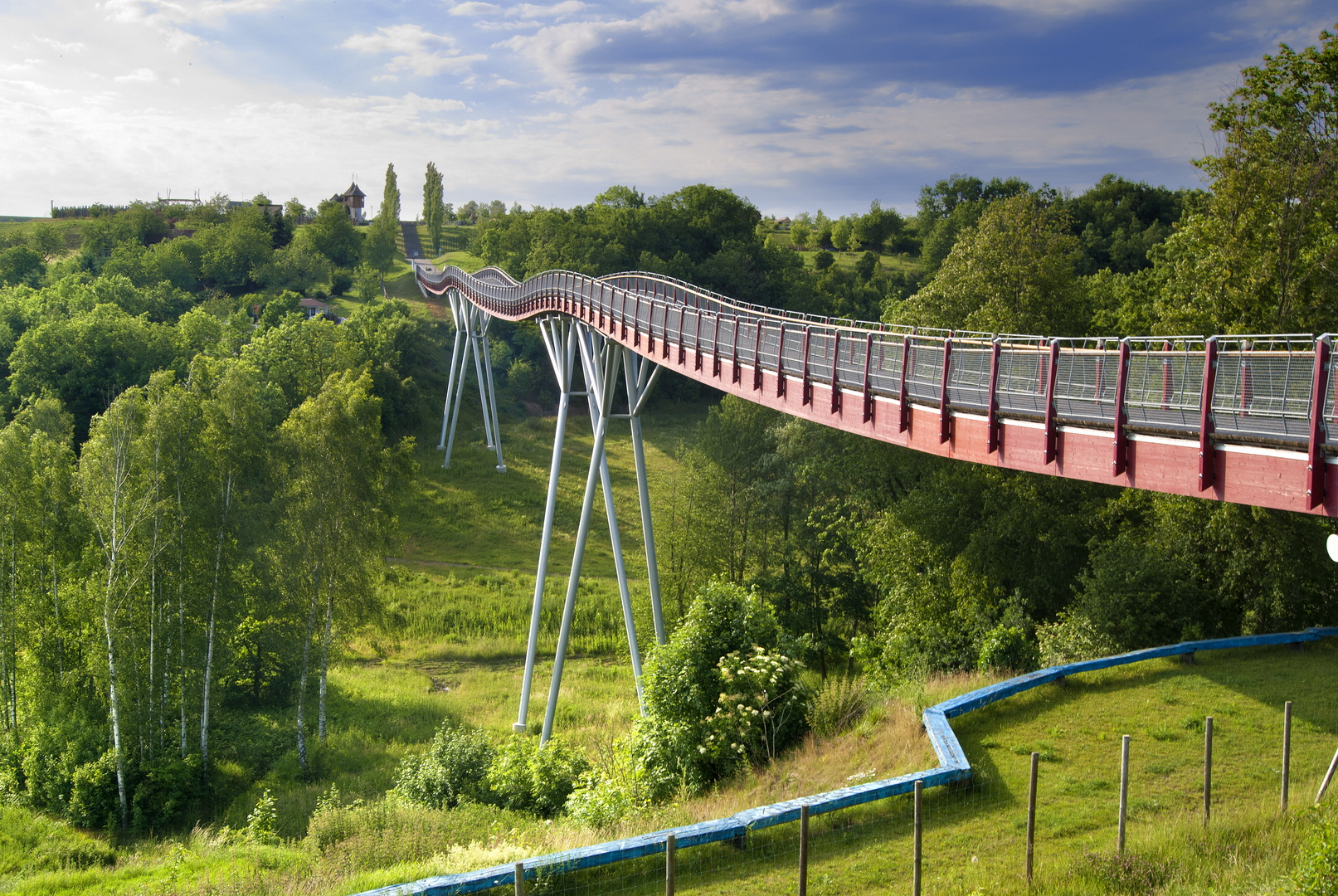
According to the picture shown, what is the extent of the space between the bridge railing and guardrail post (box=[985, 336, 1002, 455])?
0.02 m

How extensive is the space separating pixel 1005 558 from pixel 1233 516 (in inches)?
228

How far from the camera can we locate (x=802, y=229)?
110 m

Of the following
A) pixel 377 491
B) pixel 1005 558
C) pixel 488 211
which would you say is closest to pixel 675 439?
pixel 377 491

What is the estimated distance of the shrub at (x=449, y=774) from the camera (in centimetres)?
1667

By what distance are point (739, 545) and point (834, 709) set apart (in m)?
16.5

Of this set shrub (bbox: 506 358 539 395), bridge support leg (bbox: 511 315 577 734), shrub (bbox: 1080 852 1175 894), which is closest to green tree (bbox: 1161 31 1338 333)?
shrub (bbox: 1080 852 1175 894)

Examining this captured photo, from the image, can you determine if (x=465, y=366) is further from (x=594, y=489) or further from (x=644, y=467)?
(x=644, y=467)

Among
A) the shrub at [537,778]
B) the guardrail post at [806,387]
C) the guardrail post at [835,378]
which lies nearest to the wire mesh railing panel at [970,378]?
the guardrail post at [835,378]

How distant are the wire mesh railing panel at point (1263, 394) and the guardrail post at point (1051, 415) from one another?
1707 millimetres

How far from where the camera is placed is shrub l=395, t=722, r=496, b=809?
1667 centimetres

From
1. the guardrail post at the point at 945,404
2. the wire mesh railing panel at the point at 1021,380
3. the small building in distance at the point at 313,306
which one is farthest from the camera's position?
the small building in distance at the point at 313,306

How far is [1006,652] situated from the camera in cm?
1791

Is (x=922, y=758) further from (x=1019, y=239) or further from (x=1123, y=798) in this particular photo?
(x=1019, y=239)

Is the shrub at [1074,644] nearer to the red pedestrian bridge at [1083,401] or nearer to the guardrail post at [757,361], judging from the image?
the red pedestrian bridge at [1083,401]
